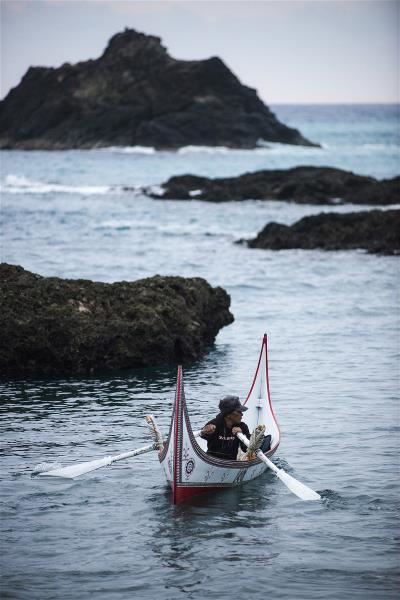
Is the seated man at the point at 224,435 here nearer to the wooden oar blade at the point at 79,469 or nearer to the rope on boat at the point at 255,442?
the rope on boat at the point at 255,442

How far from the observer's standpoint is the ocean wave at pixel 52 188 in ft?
238

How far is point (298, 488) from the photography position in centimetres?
1477

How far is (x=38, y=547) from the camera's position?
42.7 feet

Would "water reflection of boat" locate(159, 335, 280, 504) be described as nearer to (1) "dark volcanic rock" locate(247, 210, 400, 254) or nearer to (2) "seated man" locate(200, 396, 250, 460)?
(2) "seated man" locate(200, 396, 250, 460)

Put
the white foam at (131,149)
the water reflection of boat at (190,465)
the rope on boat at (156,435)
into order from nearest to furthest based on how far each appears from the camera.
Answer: the water reflection of boat at (190,465) → the rope on boat at (156,435) → the white foam at (131,149)

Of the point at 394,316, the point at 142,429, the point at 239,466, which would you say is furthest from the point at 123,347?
the point at 394,316

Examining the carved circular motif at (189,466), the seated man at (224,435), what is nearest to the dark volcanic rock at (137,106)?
the seated man at (224,435)

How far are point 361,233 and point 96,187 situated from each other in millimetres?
36250

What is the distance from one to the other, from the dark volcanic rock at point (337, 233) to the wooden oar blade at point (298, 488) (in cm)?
2777

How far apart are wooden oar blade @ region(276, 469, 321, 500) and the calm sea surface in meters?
0.24

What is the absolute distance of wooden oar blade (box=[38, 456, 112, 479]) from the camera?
15.2 metres

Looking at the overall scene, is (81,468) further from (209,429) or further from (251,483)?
(251,483)

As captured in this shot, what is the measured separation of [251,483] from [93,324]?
23.6ft

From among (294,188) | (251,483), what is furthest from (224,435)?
(294,188)
